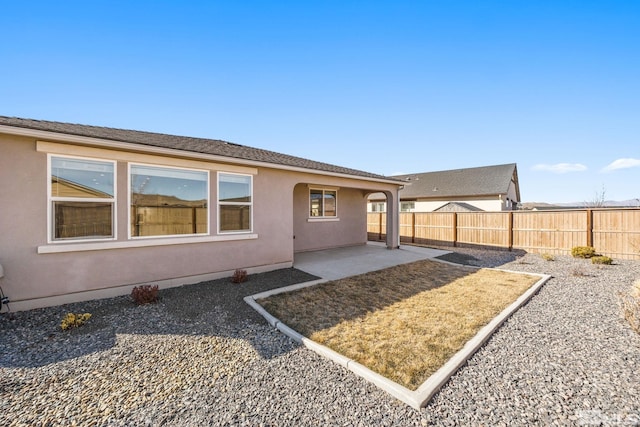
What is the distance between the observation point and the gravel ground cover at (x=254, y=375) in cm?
260

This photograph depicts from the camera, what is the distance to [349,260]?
9.85m

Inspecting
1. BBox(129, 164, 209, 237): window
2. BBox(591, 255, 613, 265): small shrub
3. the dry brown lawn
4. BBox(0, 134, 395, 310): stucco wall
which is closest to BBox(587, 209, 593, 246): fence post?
BBox(591, 255, 613, 265): small shrub

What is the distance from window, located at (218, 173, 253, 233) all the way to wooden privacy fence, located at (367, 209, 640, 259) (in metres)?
11.5

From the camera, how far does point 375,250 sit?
12.2 meters

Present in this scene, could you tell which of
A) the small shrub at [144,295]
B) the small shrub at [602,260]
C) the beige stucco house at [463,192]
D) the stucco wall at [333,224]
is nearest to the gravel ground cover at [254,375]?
the small shrub at [144,295]

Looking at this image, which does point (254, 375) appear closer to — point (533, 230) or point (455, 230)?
point (533, 230)

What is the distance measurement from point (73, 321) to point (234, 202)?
4.15 metres

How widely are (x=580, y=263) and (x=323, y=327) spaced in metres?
10.9

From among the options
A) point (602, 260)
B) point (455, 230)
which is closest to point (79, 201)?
point (602, 260)

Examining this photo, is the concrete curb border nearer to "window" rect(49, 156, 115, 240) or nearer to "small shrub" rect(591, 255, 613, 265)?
"window" rect(49, 156, 115, 240)

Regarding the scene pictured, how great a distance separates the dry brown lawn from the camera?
360 centimetres

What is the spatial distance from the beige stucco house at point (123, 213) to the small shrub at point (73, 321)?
1.10 meters

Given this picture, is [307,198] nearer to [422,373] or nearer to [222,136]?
[222,136]

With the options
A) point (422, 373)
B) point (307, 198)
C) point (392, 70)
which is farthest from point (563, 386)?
point (392, 70)
